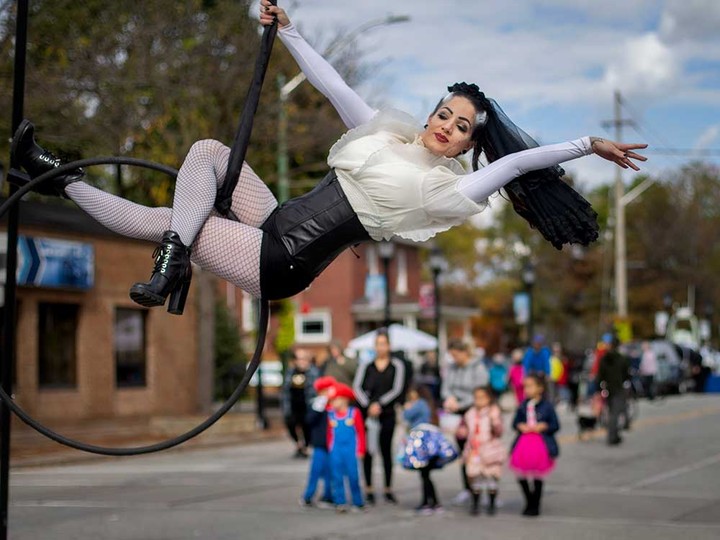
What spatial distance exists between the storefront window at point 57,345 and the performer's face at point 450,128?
19700 millimetres

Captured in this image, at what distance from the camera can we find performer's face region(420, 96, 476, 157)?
5.17 m

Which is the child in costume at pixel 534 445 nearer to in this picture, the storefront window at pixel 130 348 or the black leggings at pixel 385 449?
the black leggings at pixel 385 449

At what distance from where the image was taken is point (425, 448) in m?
11.8

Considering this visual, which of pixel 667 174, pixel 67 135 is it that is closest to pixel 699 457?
pixel 67 135

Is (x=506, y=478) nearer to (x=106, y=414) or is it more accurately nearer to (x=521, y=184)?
(x=521, y=184)

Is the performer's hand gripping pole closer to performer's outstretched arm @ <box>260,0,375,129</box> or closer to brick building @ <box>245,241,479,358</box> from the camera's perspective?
performer's outstretched arm @ <box>260,0,375,129</box>

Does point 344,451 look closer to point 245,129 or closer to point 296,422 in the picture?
point 296,422

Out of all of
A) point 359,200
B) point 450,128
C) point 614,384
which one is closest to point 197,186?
point 359,200

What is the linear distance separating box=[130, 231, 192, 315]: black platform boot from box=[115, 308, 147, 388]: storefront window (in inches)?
839

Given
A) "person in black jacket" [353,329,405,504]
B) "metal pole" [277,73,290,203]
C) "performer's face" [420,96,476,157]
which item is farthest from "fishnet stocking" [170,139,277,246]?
"metal pole" [277,73,290,203]

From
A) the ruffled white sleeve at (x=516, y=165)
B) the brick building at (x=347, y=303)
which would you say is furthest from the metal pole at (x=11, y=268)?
the brick building at (x=347, y=303)

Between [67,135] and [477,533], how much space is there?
36.8 ft

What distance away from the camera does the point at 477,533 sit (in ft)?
34.8

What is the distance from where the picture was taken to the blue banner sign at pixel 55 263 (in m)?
22.7
